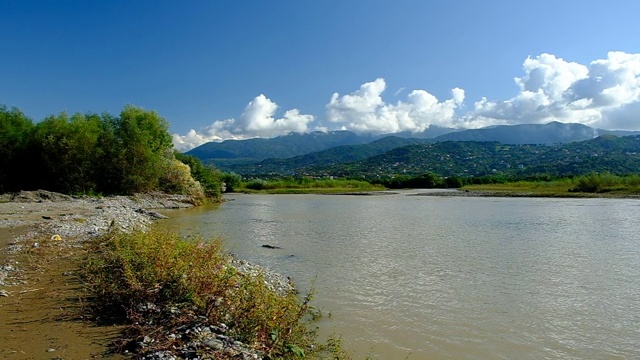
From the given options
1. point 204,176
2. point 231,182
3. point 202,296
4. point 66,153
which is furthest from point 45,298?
point 231,182

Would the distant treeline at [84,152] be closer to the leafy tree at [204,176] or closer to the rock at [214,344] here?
the leafy tree at [204,176]

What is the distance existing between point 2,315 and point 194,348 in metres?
4.93

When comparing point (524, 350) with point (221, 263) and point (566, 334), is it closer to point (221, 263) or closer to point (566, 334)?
point (566, 334)

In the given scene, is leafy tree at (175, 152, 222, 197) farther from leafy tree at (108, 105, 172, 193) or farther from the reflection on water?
the reflection on water

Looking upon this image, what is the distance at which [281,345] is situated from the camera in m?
8.11

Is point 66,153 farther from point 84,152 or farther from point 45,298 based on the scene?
point 45,298

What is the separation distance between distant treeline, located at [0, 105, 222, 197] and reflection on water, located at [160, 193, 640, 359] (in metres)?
30.0

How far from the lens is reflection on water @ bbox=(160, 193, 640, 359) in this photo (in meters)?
10.9

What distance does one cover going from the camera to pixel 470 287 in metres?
16.5

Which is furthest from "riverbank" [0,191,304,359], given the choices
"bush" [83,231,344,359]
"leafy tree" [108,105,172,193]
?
"leafy tree" [108,105,172,193]

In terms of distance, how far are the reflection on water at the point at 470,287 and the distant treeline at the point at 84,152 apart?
30.0 meters

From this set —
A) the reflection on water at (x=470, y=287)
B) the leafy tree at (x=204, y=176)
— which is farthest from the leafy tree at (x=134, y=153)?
the reflection on water at (x=470, y=287)

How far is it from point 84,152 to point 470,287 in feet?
171

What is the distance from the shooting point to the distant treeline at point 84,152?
2062 inches
